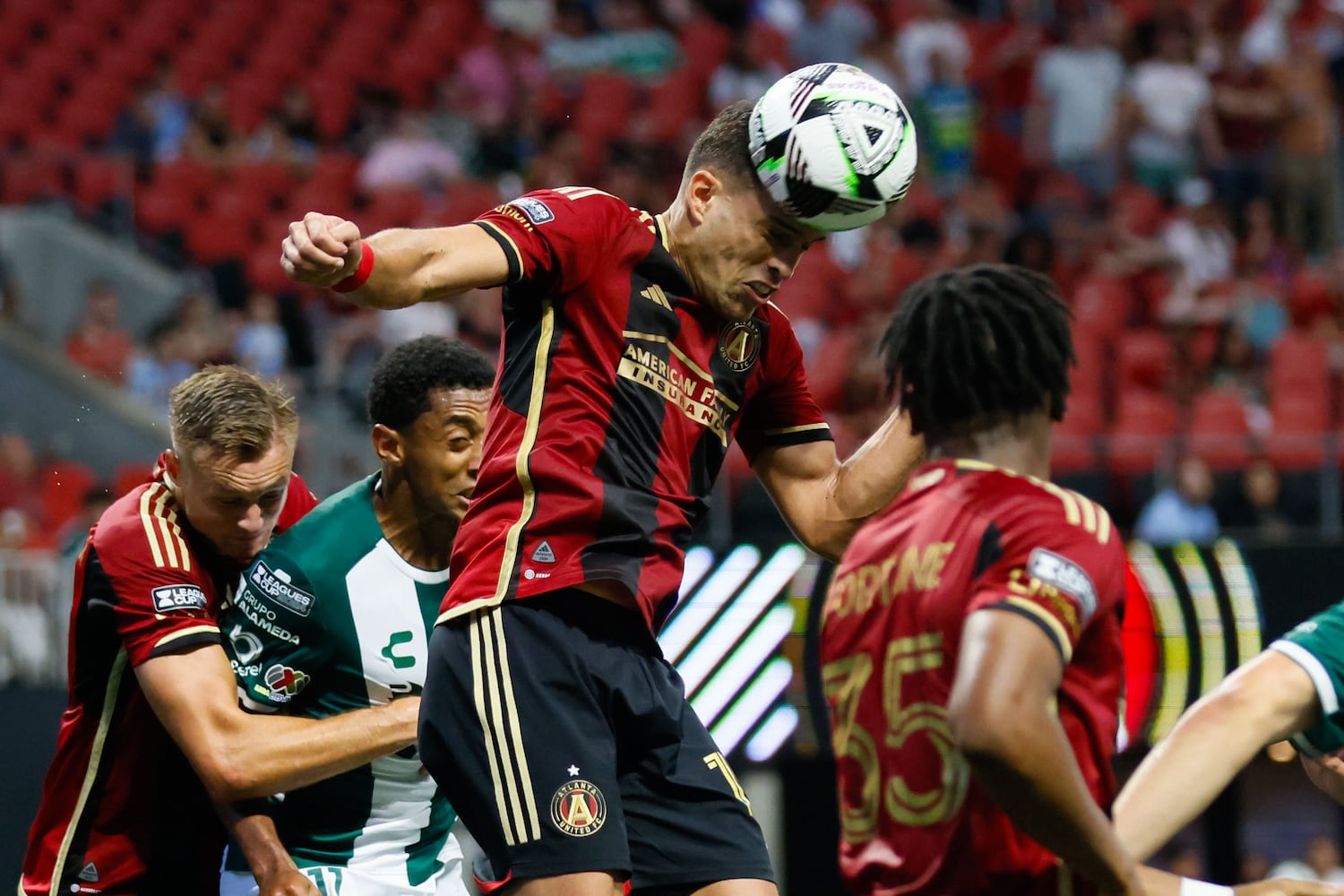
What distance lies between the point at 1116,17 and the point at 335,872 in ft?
43.7

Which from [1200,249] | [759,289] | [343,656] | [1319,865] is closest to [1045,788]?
[759,289]

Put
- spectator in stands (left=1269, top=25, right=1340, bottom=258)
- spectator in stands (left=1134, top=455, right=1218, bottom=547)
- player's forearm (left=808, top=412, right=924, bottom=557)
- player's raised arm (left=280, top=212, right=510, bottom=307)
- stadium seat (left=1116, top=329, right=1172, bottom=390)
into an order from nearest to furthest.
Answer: player's raised arm (left=280, top=212, right=510, bottom=307) → player's forearm (left=808, top=412, right=924, bottom=557) → spectator in stands (left=1134, top=455, right=1218, bottom=547) → stadium seat (left=1116, top=329, right=1172, bottom=390) → spectator in stands (left=1269, top=25, right=1340, bottom=258)

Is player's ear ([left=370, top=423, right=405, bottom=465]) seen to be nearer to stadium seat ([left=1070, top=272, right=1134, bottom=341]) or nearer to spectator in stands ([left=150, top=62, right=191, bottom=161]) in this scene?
stadium seat ([left=1070, top=272, right=1134, bottom=341])

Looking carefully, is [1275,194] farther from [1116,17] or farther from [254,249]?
[254,249]

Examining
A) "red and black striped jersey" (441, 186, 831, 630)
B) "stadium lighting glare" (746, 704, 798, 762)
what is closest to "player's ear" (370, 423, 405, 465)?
"red and black striped jersey" (441, 186, 831, 630)

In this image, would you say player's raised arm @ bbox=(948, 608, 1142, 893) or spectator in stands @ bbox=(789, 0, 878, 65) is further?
spectator in stands @ bbox=(789, 0, 878, 65)

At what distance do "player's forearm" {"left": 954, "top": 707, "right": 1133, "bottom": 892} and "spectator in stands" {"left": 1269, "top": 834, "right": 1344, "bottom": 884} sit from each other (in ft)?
28.1

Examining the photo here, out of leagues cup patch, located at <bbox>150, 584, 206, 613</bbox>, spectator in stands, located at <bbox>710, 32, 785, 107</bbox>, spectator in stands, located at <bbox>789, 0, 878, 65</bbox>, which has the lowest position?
leagues cup patch, located at <bbox>150, 584, 206, 613</bbox>

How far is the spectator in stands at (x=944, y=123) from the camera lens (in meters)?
15.0

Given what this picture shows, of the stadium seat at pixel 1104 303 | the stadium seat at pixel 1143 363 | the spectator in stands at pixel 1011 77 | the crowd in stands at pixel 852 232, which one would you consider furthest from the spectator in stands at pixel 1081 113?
the stadium seat at pixel 1143 363

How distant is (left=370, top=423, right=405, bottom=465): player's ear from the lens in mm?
4359

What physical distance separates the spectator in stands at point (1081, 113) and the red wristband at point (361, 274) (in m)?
12.3

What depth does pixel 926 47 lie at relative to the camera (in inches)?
611

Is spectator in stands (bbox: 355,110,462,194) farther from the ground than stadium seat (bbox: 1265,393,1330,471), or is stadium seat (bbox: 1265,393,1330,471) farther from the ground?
spectator in stands (bbox: 355,110,462,194)
